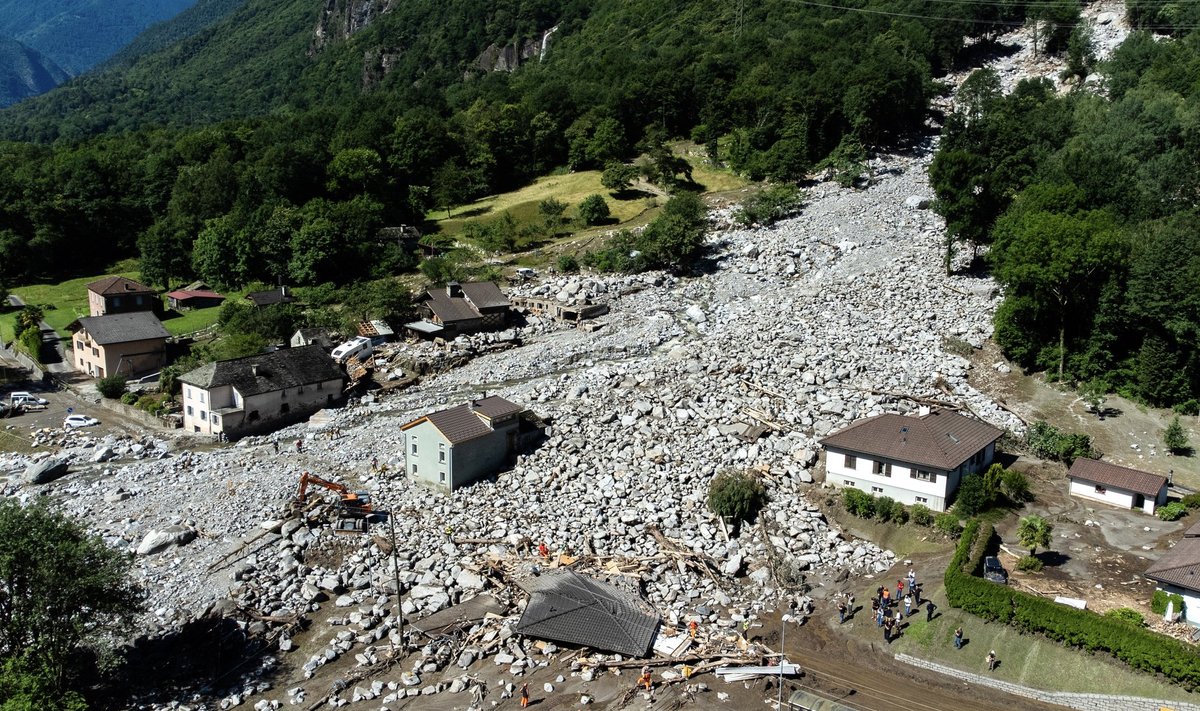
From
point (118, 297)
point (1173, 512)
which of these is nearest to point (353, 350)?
point (118, 297)

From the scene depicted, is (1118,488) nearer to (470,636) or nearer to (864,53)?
(470,636)

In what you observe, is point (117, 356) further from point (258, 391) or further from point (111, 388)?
point (258, 391)

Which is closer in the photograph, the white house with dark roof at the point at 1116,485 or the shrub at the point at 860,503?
the white house with dark roof at the point at 1116,485

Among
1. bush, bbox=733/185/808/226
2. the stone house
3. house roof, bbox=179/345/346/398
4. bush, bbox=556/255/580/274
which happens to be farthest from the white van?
bush, bbox=733/185/808/226

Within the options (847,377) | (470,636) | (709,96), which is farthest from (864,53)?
(470,636)

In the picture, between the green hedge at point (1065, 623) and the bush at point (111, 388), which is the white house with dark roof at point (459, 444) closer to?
the green hedge at point (1065, 623)

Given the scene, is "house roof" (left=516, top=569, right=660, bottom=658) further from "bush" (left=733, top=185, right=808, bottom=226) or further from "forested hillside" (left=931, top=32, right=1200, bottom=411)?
"bush" (left=733, top=185, right=808, bottom=226)

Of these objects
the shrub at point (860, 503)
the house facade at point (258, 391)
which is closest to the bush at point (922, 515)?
the shrub at point (860, 503)

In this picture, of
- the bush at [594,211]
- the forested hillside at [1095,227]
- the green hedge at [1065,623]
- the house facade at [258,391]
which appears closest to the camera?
the green hedge at [1065,623]
